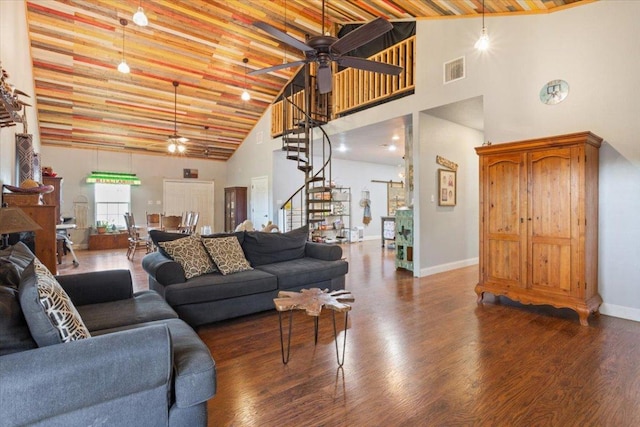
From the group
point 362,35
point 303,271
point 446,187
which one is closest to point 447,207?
point 446,187

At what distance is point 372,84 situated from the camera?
19.8 ft

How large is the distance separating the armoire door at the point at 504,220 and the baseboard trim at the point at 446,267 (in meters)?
1.45

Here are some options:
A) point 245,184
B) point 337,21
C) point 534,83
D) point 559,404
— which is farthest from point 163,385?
point 245,184

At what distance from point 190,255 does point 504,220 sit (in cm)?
352

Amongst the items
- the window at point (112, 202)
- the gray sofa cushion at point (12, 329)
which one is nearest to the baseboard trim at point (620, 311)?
the gray sofa cushion at point (12, 329)

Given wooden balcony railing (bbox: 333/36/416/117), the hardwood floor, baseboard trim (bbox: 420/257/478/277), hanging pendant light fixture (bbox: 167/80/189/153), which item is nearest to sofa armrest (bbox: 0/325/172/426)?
the hardwood floor

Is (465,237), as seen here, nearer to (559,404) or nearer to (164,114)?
(559,404)

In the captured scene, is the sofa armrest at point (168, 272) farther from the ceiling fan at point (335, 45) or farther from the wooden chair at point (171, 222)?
the wooden chair at point (171, 222)

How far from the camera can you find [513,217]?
3.74m

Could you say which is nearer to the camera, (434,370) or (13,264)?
(13,264)

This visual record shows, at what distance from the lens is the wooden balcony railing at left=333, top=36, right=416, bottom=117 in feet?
18.0

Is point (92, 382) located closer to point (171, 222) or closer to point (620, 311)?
point (620, 311)

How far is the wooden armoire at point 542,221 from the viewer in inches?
129

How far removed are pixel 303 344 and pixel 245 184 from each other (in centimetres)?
792
